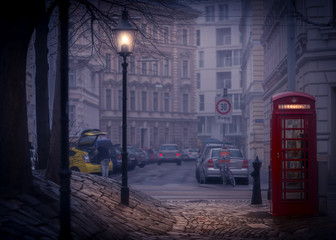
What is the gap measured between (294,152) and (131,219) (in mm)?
3808

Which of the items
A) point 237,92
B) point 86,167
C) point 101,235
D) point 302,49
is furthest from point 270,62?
point 237,92

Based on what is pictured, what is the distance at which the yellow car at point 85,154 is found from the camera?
2325cm

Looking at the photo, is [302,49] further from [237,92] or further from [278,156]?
[237,92]

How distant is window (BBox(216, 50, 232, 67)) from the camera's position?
86500 millimetres

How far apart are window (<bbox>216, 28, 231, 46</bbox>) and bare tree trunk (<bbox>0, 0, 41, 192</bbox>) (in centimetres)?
7978

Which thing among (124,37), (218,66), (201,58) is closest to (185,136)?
(218,66)

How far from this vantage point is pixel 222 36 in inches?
3420

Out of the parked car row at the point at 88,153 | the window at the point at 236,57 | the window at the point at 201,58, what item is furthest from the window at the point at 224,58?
the parked car row at the point at 88,153

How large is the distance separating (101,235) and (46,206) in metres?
0.98

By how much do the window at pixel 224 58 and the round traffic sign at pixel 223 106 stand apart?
2634 inches

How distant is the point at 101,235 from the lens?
27.4 feet

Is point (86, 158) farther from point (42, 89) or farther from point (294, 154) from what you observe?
point (294, 154)

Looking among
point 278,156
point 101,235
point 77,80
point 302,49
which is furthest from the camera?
point 77,80

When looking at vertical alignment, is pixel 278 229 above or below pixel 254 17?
below
